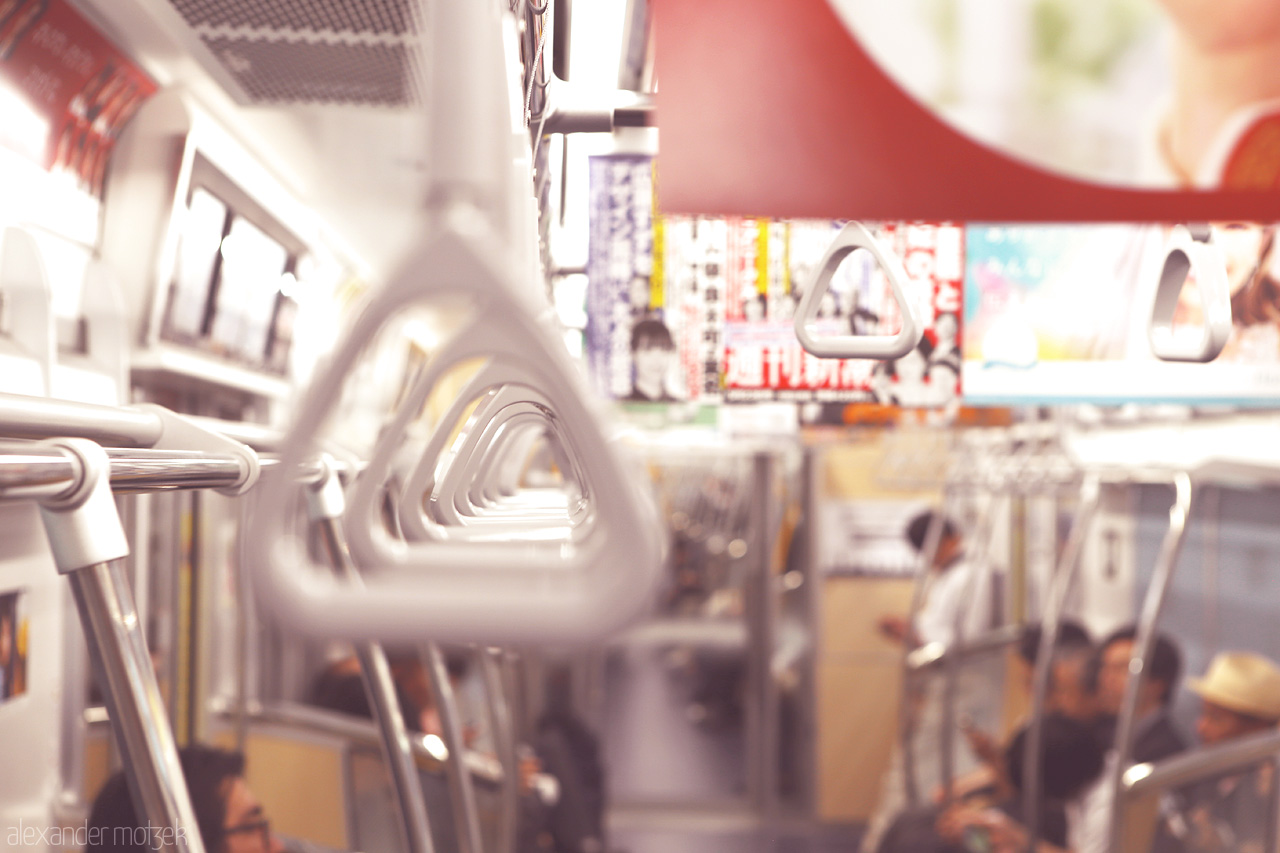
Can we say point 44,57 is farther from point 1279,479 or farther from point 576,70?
point 1279,479

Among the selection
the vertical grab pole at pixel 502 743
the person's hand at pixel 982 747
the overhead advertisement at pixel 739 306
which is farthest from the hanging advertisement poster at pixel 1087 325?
the person's hand at pixel 982 747

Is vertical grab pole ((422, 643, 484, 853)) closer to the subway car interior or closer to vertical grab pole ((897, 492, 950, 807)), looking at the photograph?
the subway car interior

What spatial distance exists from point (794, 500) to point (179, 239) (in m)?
4.57

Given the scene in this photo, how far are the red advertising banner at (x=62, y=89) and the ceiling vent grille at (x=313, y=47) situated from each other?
0.31 metres

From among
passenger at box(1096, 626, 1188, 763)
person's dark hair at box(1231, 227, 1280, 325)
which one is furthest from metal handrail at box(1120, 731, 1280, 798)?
person's dark hair at box(1231, 227, 1280, 325)

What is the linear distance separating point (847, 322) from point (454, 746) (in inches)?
49.4

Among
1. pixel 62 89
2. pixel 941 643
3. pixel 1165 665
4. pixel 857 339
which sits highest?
pixel 62 89

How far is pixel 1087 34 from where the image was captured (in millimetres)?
855

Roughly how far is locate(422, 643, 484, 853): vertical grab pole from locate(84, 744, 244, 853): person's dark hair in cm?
49

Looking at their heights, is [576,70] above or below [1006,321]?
above

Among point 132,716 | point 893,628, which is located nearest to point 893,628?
point 893,628

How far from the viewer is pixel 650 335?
2076 millimetres

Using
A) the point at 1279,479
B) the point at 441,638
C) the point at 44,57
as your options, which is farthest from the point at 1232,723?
the point at 44,57

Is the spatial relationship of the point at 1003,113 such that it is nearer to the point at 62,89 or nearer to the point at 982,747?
the point at 62,89
